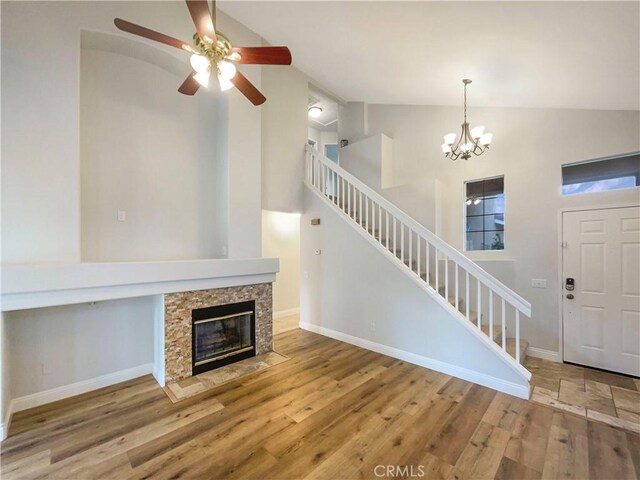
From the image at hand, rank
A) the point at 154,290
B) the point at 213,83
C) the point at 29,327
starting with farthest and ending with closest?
the point at 213,83, the point at 154,290, the point at 29,327

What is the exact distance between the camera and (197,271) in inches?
126

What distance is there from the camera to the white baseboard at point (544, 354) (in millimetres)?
3830

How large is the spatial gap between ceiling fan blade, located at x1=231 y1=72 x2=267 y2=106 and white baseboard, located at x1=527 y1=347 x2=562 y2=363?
499 cm

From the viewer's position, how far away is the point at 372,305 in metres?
4.04

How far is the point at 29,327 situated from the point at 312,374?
9.62 feet

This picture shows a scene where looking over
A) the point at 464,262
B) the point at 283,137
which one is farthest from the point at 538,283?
the point at 283,137

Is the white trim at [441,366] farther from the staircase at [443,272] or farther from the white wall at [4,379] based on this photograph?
the white wall at [4,379]

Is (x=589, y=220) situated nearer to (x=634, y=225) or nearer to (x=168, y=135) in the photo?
(x=634, y=225)

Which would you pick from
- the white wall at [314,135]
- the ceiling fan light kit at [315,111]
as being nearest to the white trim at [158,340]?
the ceiling fan light kit at [315,111]

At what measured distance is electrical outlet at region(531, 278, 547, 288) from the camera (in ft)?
12.9

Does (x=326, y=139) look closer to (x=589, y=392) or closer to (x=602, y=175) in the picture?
(x=602, y=175)

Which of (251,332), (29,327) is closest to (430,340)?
(251,332)

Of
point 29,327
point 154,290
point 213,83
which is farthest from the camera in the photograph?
point 213,83

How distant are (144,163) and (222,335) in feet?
7.95
